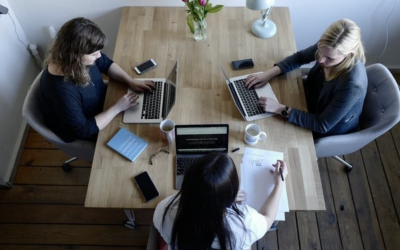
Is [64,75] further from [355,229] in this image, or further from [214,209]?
[355,229]

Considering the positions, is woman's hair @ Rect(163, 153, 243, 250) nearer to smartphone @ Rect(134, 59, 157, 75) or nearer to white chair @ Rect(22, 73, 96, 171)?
white chair @ Rect(22, 73, 96, 171)

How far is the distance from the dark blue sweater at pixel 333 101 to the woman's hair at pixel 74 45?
3.31 feet

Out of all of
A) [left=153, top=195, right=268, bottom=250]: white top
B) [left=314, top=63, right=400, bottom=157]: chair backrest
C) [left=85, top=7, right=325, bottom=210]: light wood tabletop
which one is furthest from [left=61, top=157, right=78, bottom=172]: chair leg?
[left=314, top=63, right=400, bottom=157]: chair backrest

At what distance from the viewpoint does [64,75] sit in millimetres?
1479

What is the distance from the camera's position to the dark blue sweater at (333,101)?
148cm

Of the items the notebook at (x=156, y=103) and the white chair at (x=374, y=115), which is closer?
the white chair at (x=374, y=115)

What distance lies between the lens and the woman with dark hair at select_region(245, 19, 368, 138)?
1.44 metres

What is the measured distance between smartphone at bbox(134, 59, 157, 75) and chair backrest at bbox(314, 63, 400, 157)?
Result: 3.35 ft

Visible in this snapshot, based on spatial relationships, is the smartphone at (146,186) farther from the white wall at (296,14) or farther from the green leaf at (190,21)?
the white wall at (296,14)

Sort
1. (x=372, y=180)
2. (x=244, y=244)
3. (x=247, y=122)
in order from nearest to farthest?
1. (x=244, y=244)
2. (x=247, y=122)
3. (x=372, y=180)

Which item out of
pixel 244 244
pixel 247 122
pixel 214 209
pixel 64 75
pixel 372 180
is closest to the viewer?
pixel 214 209

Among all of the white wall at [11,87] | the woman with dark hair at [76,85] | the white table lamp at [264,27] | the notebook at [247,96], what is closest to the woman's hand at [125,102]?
the woman with dark hair at [76,85]

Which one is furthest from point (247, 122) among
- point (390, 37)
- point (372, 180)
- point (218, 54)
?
point (390, 37)

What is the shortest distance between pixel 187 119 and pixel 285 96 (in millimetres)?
560
